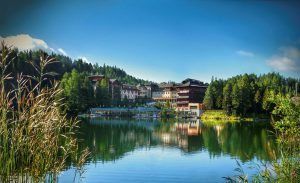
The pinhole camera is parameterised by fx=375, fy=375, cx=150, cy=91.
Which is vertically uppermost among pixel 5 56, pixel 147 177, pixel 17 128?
pixel 5 56

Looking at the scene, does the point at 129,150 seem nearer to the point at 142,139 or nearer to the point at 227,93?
the point at 142,139

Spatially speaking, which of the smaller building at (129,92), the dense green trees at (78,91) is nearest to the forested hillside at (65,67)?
the dense green trees at (78,91)

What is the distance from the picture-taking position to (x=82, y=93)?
4441cm

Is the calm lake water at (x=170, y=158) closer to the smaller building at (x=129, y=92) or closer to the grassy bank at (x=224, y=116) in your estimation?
the grassy bank at (x=224, y=116)

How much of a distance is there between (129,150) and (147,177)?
5.77 meters

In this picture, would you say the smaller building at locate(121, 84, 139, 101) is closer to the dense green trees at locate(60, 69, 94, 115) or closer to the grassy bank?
the dense green trees at locate(60, 69, 94, 115)

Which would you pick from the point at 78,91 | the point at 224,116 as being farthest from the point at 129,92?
the point at 224,116

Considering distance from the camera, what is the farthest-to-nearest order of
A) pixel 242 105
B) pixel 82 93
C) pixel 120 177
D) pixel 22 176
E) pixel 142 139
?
pixel 82 93 → pixel 242 105 → pixel 142 139 → pixel 120 177 → pixel 22 176

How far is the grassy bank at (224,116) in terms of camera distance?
124 feet

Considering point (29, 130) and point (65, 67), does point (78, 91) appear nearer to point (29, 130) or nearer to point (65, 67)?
point (65, 67)

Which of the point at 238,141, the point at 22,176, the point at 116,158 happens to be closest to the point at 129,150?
the point at 116,158

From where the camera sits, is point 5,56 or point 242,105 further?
point 242,105

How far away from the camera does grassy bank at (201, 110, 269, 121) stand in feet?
124

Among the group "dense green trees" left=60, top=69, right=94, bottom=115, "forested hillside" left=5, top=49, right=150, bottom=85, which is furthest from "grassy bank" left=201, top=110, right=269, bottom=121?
"forested hillside" left=5, top=49, right=150, bottom=85
